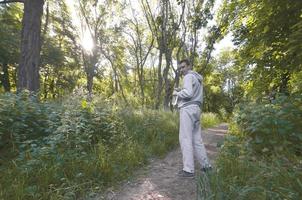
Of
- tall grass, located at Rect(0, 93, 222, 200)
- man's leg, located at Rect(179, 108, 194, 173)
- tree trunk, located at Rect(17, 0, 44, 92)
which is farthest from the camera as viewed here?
tree trunk, located at Rect(17, 0, 44, 92)

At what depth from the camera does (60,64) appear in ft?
80.3

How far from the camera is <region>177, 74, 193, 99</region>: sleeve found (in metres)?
4.72

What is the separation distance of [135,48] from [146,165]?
23.1 meters

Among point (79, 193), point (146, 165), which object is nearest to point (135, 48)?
point (146, 165)

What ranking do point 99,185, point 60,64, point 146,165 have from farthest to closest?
point 60,64 → point 146,165 → point 99,185

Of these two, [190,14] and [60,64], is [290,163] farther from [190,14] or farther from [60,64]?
[60,64]

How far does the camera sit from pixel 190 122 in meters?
4.75

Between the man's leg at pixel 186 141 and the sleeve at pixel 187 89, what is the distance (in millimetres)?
273

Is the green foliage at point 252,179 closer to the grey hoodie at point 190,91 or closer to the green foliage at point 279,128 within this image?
the green foliage at point 279,128

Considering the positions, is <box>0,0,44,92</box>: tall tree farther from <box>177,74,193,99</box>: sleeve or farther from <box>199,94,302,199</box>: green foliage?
<box>199,94,302,199</box>: green foliage

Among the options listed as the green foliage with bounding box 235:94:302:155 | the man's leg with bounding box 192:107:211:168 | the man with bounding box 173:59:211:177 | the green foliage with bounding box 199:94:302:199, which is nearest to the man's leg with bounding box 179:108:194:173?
the man with bounding box 173:59:211:177

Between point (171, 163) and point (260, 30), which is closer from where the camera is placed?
point (171, 163)

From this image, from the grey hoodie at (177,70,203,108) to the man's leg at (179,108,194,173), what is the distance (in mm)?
178

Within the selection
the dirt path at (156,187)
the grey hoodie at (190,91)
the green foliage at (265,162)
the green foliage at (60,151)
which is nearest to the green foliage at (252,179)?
the green foliage at (265,162)
